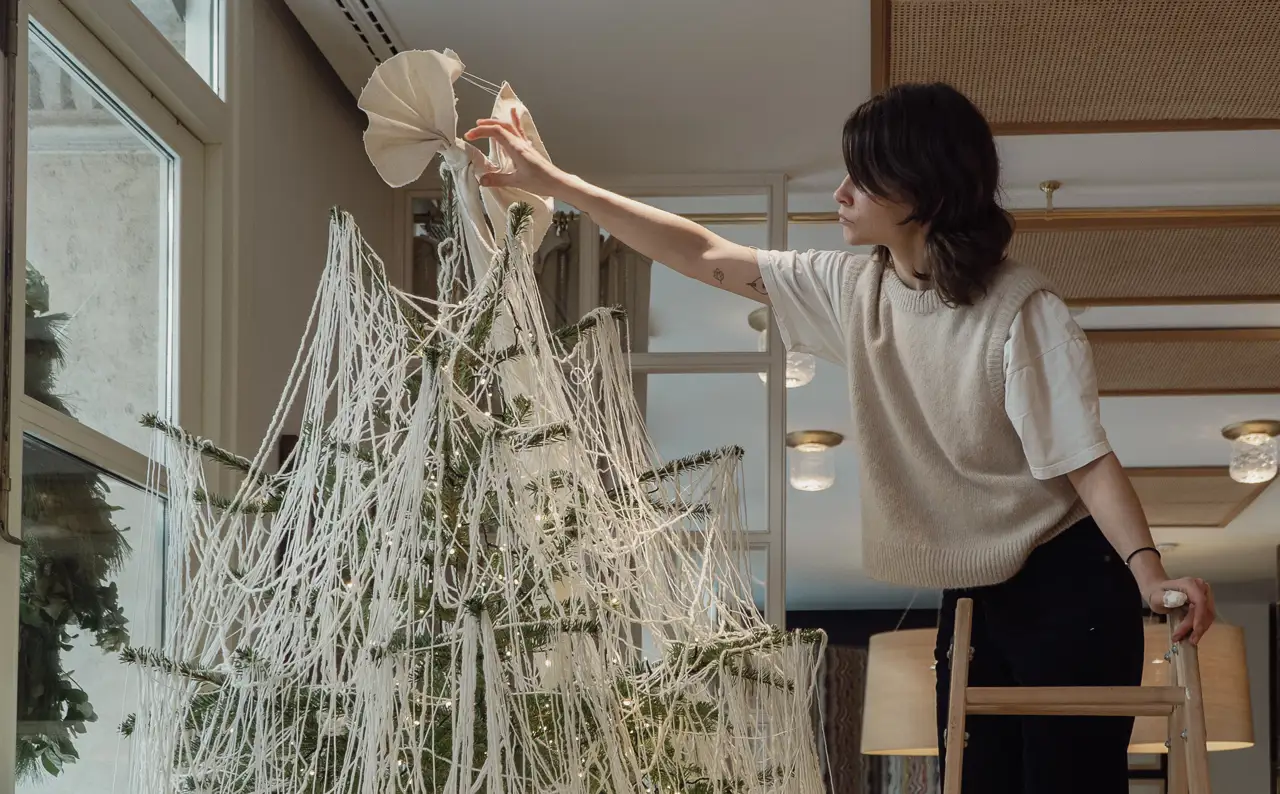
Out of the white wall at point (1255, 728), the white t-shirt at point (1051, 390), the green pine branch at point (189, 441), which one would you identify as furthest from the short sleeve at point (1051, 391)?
the white wall at point (1255, 728)

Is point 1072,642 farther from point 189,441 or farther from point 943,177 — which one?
point 189,441

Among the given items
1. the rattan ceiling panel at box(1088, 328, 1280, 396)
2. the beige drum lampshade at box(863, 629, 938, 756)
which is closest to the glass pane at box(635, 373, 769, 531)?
the beige drum lampshade at box(863, 629, 938, 756)

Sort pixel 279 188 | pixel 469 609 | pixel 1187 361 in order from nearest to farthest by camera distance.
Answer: pixel 469 609 < pixel 279 188 < pixel 1187 361

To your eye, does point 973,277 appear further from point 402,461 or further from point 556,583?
point 402,461

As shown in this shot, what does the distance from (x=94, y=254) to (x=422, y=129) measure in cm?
80

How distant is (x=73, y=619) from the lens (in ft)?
6.75

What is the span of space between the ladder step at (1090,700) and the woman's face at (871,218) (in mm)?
503

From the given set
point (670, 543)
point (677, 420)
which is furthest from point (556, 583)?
point (677, 420)

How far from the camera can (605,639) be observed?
49.2 inches

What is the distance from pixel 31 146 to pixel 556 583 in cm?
106

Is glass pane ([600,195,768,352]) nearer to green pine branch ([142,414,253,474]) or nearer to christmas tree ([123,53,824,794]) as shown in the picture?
christmas tree ([123,53,824,794])

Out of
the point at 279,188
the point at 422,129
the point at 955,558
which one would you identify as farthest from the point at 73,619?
the point at 955,558

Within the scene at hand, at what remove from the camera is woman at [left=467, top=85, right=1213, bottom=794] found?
1528 mm

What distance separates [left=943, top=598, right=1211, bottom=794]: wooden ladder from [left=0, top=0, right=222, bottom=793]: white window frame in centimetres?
112
